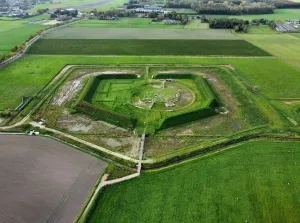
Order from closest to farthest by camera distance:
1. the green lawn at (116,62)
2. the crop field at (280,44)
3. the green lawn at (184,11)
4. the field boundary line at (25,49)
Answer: the green lawn at (116,62) < the field boundary line at (25,49) < the crop field at (280,44) < the green lawn at (184,11)

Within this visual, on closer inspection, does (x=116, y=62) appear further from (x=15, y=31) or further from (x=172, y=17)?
(x=172, y=17)

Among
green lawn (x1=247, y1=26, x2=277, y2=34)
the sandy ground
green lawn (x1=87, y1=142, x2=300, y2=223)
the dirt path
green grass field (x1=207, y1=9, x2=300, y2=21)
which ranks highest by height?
the sandy ground

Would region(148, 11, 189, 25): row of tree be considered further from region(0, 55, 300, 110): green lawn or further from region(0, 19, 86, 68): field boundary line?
region(0, 55, 300, 110): green lawn

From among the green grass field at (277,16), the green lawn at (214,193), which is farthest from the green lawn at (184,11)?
the green lawn at (214,193)

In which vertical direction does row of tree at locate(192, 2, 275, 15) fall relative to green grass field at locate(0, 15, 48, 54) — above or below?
above

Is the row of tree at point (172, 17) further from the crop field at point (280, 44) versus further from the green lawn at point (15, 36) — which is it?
the green lawn at point (15, 36)

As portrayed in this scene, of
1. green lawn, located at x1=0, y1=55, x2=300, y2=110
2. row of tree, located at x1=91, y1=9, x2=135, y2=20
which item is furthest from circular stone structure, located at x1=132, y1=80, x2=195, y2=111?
row of tree, located at x1=91, y1=9, x2=135, y2=20
